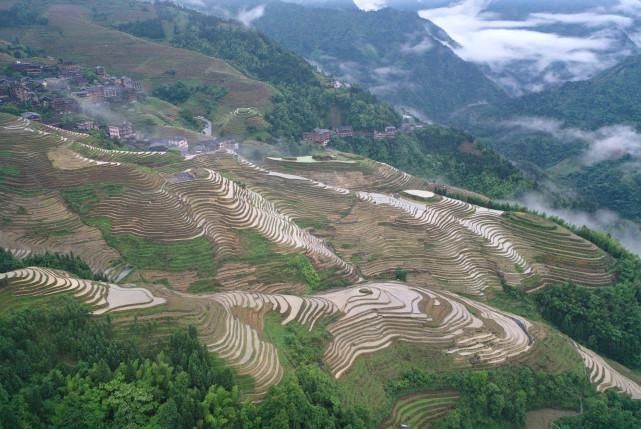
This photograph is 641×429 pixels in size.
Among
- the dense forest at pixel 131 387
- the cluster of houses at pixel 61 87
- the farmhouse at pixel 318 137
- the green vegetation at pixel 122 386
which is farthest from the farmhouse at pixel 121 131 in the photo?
the green vegetation at pixel 122 386

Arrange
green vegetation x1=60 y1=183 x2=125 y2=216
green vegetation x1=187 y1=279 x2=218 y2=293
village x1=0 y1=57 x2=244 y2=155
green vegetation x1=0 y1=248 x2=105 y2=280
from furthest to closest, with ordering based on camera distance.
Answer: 1. village x1=0 y1=57 x2=244 y2=155
2. green vegetation x1=60 y1=183 x2=125 y2=216
3. green vegetation x1=187 y1=279 x2=218 y2=293
4. green vegetation x1=0 y1=248 x2=105 y2=280

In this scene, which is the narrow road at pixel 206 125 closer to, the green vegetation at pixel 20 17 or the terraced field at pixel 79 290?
the green vegetation at pixel 20 17

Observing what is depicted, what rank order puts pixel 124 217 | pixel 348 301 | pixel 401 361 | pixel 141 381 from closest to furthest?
pixel 141 381
pixel 401 361
pixel 348 301
pixel 124 217

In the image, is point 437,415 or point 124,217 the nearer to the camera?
point 437,415

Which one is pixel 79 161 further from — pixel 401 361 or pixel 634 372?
pixel 634 372

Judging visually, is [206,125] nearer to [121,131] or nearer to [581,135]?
[121,131]

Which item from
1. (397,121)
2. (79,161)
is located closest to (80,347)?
(79,161)

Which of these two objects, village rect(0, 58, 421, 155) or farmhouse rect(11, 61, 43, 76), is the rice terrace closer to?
village rect(0, 58, 421, 155)

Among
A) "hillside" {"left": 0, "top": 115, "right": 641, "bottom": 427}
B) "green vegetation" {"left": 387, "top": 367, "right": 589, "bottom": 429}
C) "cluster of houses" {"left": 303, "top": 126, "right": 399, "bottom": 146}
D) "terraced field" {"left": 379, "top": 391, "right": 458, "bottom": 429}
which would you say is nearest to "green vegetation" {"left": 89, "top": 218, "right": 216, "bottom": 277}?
"hillside" {"left": 0, "top": 115, "right": 641, "bottom": 427}
